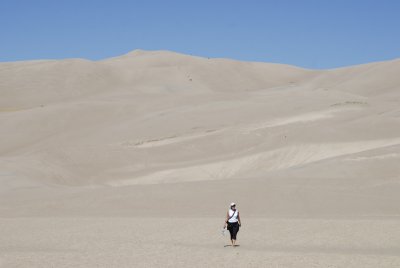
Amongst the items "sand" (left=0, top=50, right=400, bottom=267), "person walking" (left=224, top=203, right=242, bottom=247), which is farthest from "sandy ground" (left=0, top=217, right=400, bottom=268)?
"person walking" (left=224, top=203, right=242, bottom=247)

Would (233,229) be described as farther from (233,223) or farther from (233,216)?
(233,216)

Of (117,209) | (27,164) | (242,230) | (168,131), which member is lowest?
(242,230)

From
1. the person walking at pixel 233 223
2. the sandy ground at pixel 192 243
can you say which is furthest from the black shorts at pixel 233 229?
the sandy ground at pixel 192 243

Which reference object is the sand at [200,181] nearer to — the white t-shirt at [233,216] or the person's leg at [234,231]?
the person's leg at [234,231]

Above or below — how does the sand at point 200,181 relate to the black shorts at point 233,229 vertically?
above

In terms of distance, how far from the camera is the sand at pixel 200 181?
48.6ft

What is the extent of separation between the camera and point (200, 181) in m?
26.1

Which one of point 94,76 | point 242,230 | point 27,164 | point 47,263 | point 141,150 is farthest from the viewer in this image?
point 94,76

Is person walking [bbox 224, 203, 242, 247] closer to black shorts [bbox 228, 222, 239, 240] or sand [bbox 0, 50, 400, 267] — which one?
black shorts [bbox 228, 222, 239, 240]

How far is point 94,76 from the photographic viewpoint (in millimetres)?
78438

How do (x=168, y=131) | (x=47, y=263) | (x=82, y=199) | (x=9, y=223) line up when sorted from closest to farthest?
(x=47, y=263)
(x=9, y=223)
(x=82, y=199)
(x=168, y=131)

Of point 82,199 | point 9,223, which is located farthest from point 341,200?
point 9,223

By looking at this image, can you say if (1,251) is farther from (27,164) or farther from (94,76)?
(94,76)

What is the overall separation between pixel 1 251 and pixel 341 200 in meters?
11.1
